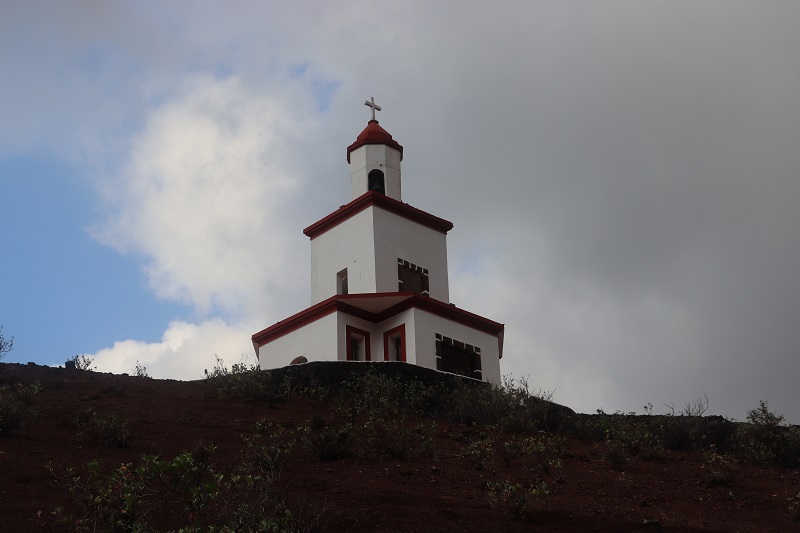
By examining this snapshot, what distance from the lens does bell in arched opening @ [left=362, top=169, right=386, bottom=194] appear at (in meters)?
32.8

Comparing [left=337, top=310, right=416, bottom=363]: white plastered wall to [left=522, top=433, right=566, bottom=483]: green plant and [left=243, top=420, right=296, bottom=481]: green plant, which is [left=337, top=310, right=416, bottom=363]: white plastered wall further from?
[left=522, top=433, right=566, bottom=483]: green plant

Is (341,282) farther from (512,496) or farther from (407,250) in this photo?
(512,496)

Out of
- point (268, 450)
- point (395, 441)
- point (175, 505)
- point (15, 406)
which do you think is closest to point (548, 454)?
point (395, 441)

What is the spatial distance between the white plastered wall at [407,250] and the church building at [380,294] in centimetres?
3

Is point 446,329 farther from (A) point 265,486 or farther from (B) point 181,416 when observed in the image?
(A) point 265,486

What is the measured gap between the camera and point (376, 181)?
1297 inches

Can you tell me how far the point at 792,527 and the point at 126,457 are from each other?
9820 millimetres

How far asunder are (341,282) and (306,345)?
105 inches

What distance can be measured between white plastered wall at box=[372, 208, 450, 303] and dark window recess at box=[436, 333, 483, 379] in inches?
80.0

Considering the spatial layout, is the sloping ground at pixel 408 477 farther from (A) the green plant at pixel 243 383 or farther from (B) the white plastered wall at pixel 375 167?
(B) the white plastered wall at pixel 375 167

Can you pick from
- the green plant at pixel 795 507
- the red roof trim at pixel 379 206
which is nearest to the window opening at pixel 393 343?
the red roof trim at pixel 379 206

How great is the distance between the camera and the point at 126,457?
16.1 meters

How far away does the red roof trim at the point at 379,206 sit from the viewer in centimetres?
3120

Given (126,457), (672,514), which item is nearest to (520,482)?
(672,514)
